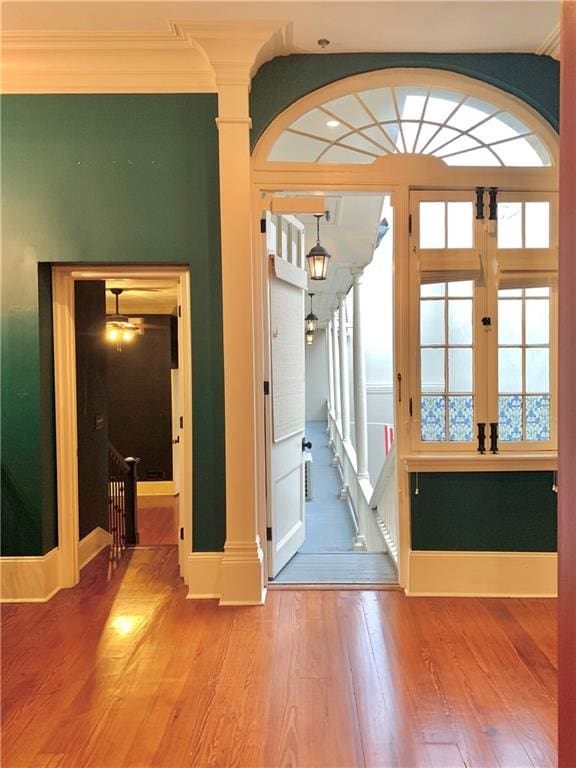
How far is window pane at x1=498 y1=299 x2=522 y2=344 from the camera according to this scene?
9.66 ft

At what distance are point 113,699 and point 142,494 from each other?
16.9 feet

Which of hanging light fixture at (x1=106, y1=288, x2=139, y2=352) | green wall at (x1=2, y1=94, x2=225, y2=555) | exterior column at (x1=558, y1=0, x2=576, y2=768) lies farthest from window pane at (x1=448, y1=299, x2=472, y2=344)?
hanging light fixture at (x1=106, y1=288, x2=139, y2=352)

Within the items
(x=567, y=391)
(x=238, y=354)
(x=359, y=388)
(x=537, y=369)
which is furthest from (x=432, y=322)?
(x=359, y=388)

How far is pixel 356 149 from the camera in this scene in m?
2.96

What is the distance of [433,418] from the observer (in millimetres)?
2969

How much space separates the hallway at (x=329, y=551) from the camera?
3121 millimetres

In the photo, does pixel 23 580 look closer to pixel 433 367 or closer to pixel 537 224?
pixel 433 367

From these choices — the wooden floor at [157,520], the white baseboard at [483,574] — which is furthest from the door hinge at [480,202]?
the wooden floor at [157,520]

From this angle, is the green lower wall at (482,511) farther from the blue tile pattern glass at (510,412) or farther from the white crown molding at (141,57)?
the white crown molding at (141,57)

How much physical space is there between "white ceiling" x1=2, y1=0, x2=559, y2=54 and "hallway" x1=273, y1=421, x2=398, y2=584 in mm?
3206

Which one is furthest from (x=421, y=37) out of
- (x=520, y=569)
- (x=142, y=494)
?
(x=142, y=494)

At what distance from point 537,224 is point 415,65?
3.93 ft

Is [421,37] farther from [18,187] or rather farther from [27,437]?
[27,437]

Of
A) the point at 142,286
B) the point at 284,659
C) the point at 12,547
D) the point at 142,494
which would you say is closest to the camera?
the point at 284,659
